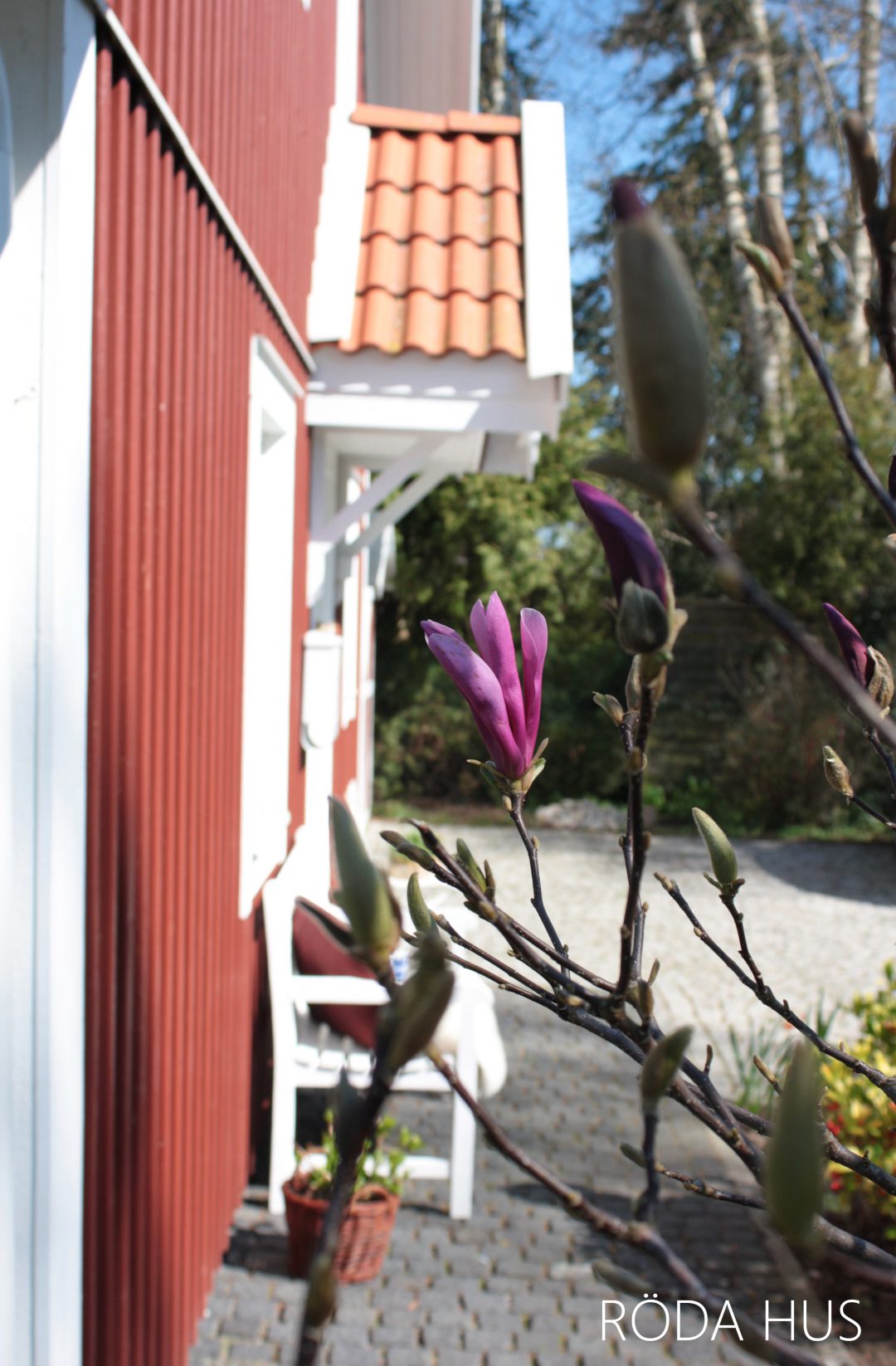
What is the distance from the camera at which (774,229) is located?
0.54m

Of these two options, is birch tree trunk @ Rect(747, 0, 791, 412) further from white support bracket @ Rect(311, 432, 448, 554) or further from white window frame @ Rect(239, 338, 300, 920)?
white window frame @ Rect(239, 338, 300, 920)

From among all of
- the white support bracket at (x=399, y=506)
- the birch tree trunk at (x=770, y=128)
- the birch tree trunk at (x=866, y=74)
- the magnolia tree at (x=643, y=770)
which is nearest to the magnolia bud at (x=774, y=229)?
the magnolia tree at (x=643, y=770)

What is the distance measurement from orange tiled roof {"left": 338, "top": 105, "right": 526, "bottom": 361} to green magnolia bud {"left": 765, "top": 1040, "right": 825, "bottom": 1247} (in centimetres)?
435

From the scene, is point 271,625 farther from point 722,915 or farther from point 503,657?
point 722,915

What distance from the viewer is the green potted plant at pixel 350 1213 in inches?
142

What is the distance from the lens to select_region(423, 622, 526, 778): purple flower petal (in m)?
0.73

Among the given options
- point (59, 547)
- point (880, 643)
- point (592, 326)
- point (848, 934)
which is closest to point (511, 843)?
point (848, 934)

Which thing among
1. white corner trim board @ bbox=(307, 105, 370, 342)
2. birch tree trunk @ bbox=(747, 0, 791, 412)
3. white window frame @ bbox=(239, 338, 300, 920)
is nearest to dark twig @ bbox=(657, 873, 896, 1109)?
white window frame @ bbox=(239, 338, 300, 920)

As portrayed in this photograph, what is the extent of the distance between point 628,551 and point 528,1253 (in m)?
3.97

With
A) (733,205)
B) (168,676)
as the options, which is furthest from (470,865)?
(733,205)

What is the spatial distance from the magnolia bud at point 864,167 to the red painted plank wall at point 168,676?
1.82m

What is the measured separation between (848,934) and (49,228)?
812 cm

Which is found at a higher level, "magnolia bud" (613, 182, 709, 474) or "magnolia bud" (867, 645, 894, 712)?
"magnolia bud" (613, 182, 709, 474)

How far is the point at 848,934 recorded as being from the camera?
8859mm
